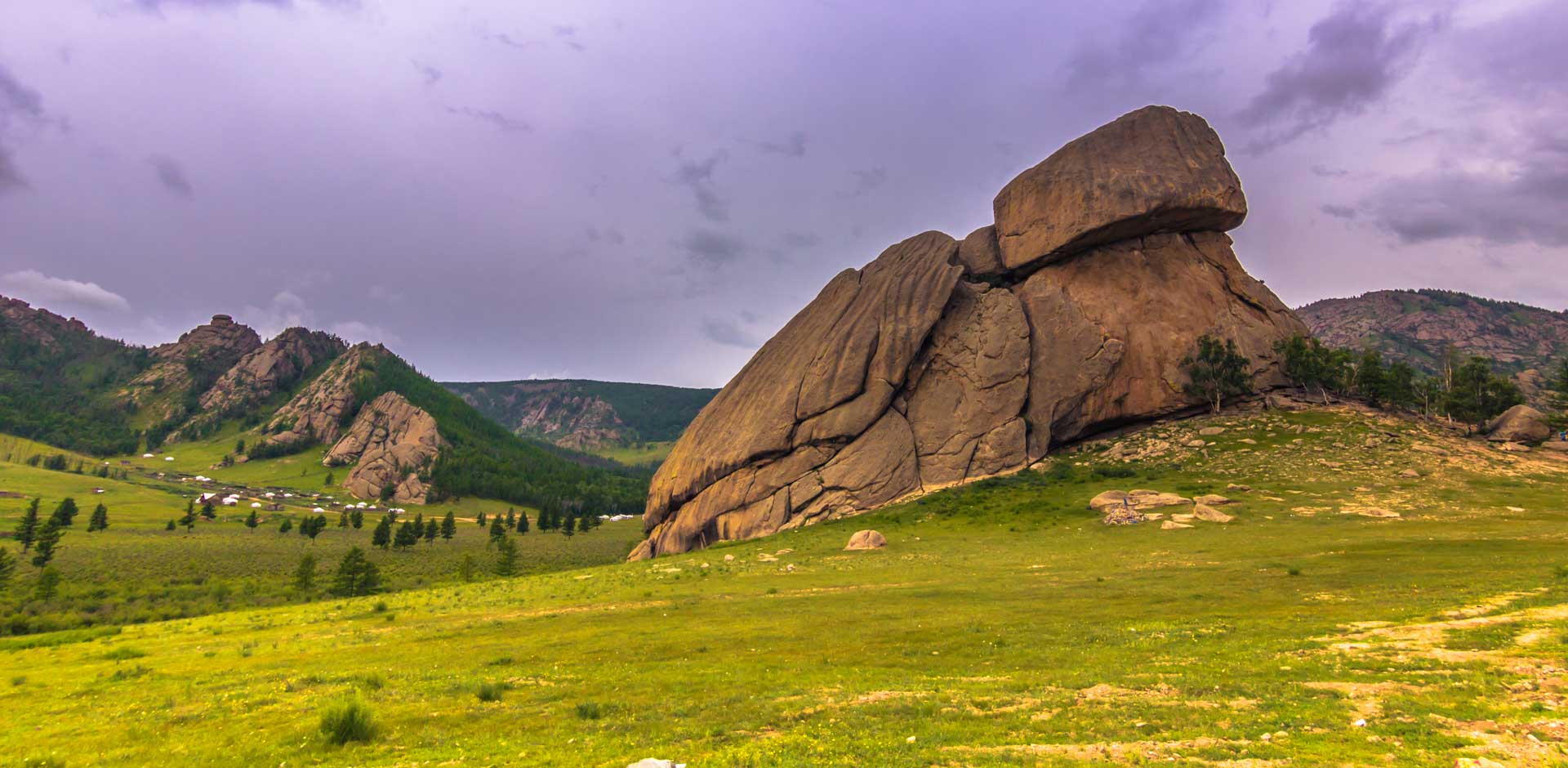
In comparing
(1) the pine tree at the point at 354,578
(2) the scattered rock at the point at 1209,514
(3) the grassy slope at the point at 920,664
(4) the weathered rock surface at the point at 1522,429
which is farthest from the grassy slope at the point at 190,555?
(4) the weathered rock surface at the point at 1522,429

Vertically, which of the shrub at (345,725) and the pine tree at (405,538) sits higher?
the shrub at (345,725)

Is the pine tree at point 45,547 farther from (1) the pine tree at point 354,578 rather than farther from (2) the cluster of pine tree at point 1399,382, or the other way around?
(2) the cluster of pine tree at point 1399,382

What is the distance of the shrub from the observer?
11.9 metres

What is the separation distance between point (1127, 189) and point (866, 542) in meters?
56.5

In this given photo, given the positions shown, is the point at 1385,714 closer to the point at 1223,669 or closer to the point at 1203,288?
the point at 1223,669

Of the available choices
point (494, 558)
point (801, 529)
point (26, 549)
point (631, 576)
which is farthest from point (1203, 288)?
point (26, 549)

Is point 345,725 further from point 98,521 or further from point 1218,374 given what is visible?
point 98,521

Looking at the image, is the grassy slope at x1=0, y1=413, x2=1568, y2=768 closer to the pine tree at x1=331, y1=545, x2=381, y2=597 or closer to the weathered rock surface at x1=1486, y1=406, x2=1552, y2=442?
the weathered rock surface at x1=1486, y1=406, x2=1552, y2=442

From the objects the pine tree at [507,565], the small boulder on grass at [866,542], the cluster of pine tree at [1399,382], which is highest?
the cluster of pine tree at [1399,382]

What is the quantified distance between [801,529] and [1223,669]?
159 feet

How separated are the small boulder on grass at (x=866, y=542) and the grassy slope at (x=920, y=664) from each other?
621 cm

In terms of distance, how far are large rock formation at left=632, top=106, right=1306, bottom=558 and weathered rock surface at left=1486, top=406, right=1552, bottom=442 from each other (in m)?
18.4

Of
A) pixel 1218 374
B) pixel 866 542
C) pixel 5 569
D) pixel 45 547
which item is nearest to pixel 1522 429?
pixel 1218 374

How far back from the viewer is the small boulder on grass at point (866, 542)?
155 feet
